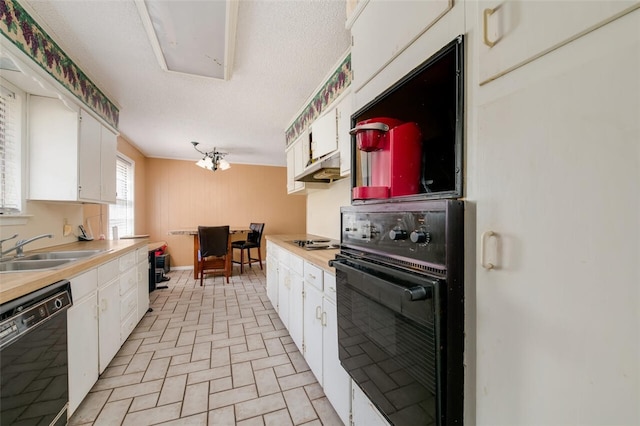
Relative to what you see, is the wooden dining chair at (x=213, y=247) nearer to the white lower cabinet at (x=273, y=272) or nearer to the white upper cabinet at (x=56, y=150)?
the white lower cabinet at (x=273, y=272)

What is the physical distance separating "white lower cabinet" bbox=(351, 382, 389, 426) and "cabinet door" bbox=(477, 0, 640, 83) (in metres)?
1.20

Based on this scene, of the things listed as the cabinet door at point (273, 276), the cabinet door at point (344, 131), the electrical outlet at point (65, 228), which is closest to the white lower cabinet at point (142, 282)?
the electrical outlet at point (65, 228)

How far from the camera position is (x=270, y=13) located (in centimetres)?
157

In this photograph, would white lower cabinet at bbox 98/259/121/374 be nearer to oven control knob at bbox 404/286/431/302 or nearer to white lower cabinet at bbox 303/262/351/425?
white lower cabinet at bbox 303/262/351/425

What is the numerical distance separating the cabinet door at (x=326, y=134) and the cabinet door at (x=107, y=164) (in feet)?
6.74

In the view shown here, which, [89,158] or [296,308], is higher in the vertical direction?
[89,158]

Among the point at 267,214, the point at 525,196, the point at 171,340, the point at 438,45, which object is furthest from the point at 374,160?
the point at 267,214

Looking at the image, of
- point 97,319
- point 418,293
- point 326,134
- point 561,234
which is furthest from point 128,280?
point 561,234

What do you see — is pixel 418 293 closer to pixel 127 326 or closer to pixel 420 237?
pixel 420 237

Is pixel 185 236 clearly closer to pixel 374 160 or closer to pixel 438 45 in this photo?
pixel 374 160

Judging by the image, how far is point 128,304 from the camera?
227 centimetres

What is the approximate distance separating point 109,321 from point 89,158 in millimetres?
1390

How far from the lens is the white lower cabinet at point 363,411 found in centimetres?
100

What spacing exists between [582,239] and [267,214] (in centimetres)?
595
